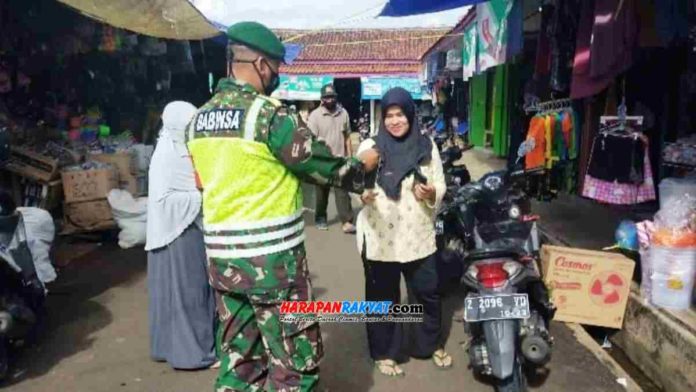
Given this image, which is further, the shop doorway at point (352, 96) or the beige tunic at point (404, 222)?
the shop doorway at point (352, 96)

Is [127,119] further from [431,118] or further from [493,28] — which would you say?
[431,118]

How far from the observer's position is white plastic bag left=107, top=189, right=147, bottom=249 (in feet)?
21.6

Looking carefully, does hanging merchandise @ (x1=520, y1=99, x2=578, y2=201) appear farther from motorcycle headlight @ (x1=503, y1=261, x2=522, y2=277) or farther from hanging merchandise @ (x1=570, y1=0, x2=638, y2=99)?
motorcycle headlight @ (x1=503, y1=261, x2=522, y2=277)

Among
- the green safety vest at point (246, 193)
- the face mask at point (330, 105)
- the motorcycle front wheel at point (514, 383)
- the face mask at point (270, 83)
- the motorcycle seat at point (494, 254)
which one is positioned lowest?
the motorcycle front wheel at point (514, 383)

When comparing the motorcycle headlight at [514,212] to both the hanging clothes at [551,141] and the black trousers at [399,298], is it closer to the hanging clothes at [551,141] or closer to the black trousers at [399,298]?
the black trousers at [399,298]

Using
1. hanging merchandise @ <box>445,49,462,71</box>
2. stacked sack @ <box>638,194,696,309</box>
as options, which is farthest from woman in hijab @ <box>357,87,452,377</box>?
hanging merchandise @ <box>445,49,462,71</box>

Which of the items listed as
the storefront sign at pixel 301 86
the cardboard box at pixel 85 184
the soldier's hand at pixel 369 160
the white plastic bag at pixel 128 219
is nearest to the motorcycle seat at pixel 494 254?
the soldier's hand at pixel 369 160

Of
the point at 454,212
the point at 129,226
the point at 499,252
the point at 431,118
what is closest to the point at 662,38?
the point at 454,212

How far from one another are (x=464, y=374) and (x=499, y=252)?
Answer: 83 centimetres

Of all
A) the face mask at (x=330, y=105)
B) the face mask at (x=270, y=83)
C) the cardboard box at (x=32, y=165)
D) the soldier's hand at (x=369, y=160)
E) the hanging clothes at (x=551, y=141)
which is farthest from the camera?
the face mask at (x=330, y=105)

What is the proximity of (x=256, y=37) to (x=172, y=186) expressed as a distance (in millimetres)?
1641

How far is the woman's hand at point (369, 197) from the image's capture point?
3.20m

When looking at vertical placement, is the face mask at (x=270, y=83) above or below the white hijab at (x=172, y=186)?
above

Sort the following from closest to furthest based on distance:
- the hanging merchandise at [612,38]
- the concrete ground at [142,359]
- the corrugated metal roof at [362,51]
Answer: the concrete ground at [142,359] → the hanging merchandise at [612,38] → the corrugated metal roof at [362,51]
